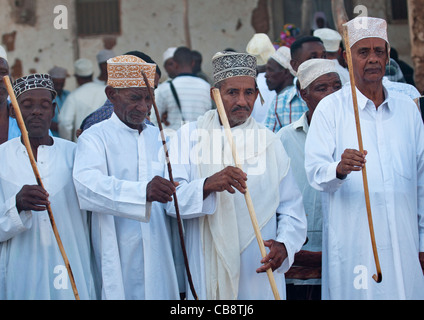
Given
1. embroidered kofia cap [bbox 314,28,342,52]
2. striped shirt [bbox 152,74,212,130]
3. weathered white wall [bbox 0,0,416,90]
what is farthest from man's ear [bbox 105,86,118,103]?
weathered white wall [bbox 0,0,416,90]

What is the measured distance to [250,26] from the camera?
34.3 ft

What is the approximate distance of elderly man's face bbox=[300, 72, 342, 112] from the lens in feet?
18.3

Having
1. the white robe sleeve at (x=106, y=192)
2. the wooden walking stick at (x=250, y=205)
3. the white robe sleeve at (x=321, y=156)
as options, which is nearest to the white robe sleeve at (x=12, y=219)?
the white robe sleeve at (x=106, y=192)

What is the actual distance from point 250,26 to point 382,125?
19.4 ft

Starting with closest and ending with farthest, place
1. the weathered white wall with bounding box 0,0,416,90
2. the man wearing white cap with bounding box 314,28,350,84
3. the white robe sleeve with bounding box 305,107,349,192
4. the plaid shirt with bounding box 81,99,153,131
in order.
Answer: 1. the white robe sleeve with bounding box 305,107,349,192
2. the plaid shirt with bounding box 81,99,153,131
3. the man wearing white cap with bounding box 314,28,350,84
4. the weathered white wall with bounding box 0,0,416,90

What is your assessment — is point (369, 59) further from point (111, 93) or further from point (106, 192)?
point (106, 192)

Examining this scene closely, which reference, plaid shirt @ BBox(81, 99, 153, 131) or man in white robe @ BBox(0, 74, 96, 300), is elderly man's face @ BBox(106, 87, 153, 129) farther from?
plaid shirt @ BBox(81, 99, 153, 131)

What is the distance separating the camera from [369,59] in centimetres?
482

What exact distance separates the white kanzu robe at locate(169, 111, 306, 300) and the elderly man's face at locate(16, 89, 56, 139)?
0.73m

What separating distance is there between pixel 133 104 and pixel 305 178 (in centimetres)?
135

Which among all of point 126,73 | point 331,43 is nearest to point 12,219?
point 126,73
